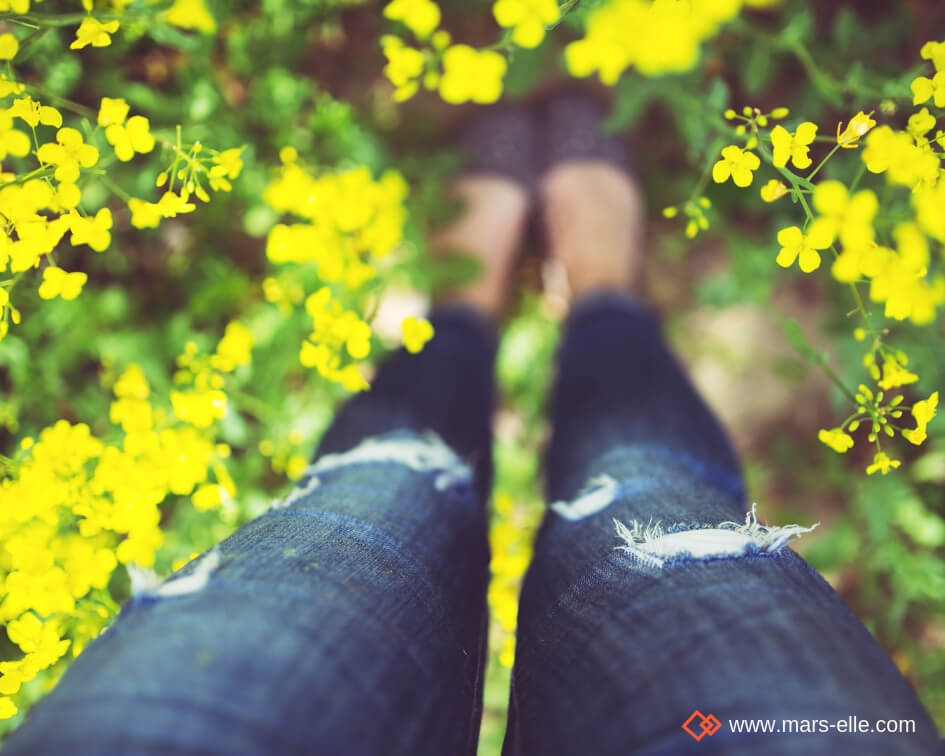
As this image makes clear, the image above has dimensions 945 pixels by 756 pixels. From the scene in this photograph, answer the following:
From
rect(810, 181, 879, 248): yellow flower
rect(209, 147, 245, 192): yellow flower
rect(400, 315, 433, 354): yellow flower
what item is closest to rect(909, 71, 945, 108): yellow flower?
rect(810, 181, 879, 248): yellow flower

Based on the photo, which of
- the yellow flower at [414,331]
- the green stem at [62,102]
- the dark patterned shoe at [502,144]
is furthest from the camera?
the dark patterned shoe at [502,144]

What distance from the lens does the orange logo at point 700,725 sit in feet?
1.71

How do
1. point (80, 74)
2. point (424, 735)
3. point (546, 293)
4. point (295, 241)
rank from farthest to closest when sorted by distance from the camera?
point (546, 293) → point (80, 74) → point (295, 241) → point (424, 735)

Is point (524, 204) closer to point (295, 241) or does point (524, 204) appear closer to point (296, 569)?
point (295, 241)

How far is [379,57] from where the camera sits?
4.94 ft

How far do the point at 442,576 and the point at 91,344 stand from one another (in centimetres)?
90

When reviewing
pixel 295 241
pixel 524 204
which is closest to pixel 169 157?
pixel 295 241

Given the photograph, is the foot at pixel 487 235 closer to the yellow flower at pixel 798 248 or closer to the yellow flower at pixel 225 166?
the yellow flower at pixel 225 166

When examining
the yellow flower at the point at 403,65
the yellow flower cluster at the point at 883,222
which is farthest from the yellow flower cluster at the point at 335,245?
the yellow flower cluster at the point at 883,222

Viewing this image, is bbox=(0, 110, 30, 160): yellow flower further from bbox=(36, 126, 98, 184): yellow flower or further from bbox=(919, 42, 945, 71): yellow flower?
bbox=(919, 42, 945, 71): yellow flower

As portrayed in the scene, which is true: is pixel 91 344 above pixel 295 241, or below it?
below

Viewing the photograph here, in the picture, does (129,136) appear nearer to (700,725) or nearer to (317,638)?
(317,638)

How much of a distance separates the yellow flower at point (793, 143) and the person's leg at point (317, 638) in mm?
604

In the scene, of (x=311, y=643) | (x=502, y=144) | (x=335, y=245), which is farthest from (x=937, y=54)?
(x=502, y=144)
